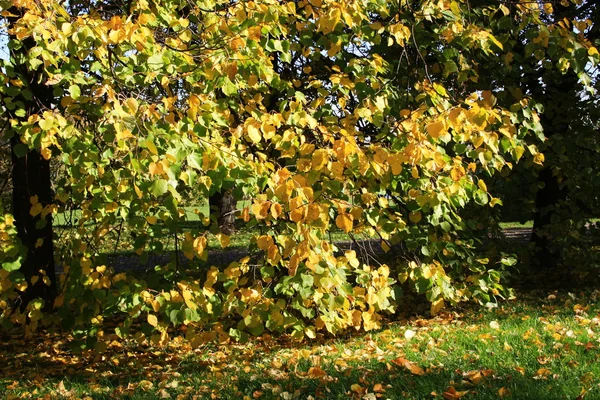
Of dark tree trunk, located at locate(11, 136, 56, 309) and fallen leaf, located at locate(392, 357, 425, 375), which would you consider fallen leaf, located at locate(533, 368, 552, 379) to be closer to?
fallen leaf, located at locate(392, 357, 425, 375)

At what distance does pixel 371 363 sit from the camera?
12.7 feet

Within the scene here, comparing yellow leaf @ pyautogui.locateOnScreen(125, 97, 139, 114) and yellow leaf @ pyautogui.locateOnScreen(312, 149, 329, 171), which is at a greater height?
yellow leaf @ pyautogui.locateOnScreen(125, 97, 139, 114)

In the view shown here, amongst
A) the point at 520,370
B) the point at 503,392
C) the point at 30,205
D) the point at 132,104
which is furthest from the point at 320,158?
the point at 30,205

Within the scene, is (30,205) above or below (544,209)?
above

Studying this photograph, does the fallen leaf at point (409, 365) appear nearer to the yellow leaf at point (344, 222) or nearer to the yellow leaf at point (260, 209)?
the yellow leaf at point (344, 222)

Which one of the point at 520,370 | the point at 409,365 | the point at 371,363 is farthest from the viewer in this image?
the point at 371,363

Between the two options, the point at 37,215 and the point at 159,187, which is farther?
the point at 37,215

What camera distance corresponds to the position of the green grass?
10.5 ft

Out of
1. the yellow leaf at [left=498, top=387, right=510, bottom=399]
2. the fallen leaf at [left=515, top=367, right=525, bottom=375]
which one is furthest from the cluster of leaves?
the yellow leaf at [left=498, top=387, right=510, bottom=399]

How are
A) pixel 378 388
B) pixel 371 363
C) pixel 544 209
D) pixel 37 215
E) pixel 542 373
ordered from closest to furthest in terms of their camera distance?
pixel 378 388 < pixel 542 373 < pixel 371 363 < pixel 37 215 < pixel 544 209

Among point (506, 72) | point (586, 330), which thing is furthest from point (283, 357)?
point (506, 72)

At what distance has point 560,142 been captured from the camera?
6316 mm

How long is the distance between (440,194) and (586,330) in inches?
60.3

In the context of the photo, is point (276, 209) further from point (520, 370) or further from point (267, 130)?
point (520, 370)
